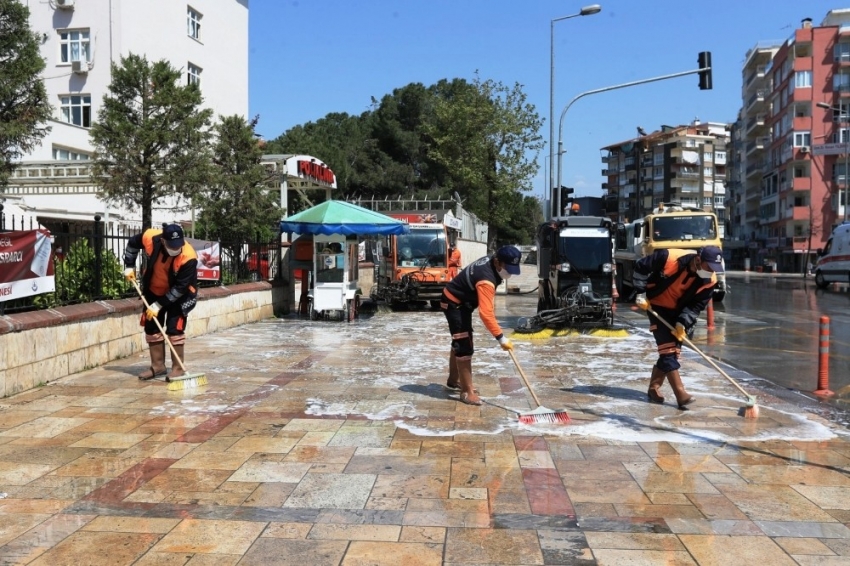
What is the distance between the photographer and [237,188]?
1748 centimetres

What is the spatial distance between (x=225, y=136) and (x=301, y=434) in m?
12.9

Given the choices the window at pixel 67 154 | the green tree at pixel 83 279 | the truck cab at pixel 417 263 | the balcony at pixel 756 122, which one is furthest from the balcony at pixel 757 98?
the green tree at pixel 83 279

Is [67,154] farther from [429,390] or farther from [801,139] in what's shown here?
[801,139]

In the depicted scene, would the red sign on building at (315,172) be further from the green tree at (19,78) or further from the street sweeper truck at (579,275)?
the street sweeper truck at (579,275)

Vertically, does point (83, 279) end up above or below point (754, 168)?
below

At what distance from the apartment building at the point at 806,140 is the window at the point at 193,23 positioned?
44.7m

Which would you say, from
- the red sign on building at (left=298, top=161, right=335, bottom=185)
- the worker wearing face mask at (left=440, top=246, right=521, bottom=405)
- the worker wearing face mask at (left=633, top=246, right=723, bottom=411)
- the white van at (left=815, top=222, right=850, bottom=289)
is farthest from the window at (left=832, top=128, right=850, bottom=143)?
the worker wearing face mask at (left=440, top=246, right=521, bottom=405)

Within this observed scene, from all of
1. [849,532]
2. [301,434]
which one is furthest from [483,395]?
[849,532]

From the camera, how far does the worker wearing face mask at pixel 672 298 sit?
24.1 feet

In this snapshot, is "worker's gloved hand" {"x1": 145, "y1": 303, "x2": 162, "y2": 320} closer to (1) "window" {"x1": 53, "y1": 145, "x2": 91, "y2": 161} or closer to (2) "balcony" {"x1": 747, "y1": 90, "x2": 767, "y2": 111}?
(1) "window" {"x1": 53, "y1": 145, "x2": 91, "y2": 161}

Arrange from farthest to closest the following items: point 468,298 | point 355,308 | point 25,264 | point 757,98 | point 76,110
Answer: point 757,98 < point 76,110 < point 355,308 < point 25,264 < point 468,298

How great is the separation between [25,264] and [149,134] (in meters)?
8.24

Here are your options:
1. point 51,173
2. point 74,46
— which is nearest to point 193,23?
point 74,46

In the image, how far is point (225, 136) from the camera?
17641mm
